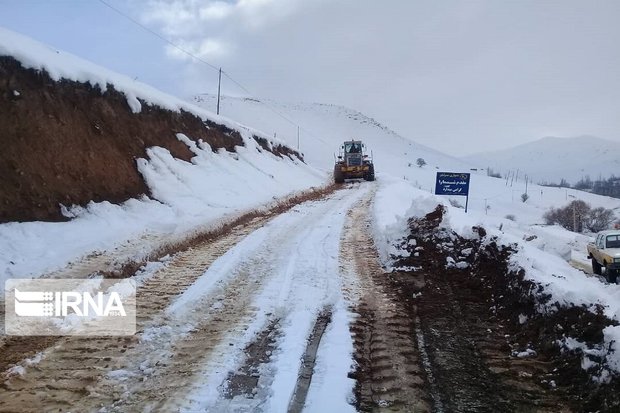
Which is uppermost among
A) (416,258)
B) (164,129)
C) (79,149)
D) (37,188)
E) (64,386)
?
(164,129)

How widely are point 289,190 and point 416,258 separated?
17210 millimetres

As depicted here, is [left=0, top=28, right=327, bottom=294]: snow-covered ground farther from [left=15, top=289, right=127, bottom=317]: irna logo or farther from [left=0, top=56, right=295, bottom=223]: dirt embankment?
[left=15, top=289, right=127, bottom=317]: irna logo

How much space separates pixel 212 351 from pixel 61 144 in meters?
10.9

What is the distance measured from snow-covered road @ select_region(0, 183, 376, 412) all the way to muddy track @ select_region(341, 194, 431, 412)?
18cm

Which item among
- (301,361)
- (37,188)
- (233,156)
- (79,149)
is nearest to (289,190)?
(233,156)

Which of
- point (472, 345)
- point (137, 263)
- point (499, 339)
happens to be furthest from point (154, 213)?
point (499, 339)

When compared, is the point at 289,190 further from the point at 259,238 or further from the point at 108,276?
the point at 108,276

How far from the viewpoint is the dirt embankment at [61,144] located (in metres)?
11.1

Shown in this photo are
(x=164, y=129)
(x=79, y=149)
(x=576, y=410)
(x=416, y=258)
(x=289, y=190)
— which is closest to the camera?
(x=576, y=410)

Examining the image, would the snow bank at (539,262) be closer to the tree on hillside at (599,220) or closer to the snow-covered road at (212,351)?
the snow-covered road at (212,351)

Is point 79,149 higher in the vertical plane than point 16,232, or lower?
higher

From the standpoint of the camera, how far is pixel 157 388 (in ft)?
14.1

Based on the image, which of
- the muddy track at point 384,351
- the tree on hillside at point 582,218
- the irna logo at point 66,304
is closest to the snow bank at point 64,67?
the irna logo at point 66,304

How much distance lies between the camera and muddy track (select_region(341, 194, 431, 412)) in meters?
4.23
